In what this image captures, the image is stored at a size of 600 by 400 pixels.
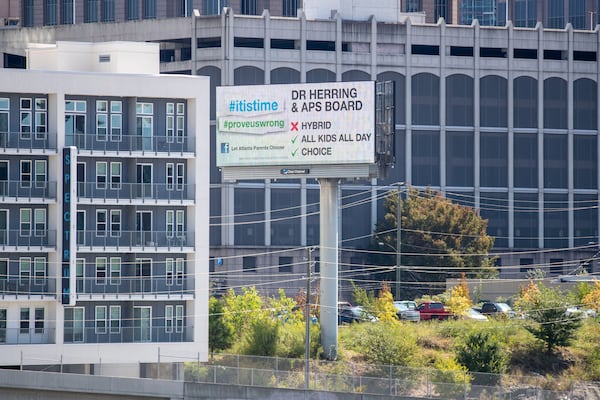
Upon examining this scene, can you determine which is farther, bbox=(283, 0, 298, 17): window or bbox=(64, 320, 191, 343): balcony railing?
bbox=(283, 0, 298, 17): window

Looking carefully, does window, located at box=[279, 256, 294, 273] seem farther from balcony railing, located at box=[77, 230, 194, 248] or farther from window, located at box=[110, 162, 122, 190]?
window, located at box=[110, 162, 122, 190]

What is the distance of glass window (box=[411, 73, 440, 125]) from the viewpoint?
13338 cm

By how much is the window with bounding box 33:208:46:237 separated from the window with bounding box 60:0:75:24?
2832 inches

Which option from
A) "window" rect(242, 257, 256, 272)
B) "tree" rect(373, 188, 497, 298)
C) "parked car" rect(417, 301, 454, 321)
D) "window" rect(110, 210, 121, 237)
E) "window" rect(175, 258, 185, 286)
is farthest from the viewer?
"window" rect(242, 257, 256, 272)

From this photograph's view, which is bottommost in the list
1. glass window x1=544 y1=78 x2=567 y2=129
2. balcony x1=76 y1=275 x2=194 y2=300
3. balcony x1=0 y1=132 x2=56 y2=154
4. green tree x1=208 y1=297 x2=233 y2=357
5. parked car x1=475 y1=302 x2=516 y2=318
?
green tree x1=208 y1=297 x2=233 y2=357

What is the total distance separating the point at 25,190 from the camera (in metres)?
79.6

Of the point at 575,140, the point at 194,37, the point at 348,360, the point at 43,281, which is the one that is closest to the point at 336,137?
the point at 348,360

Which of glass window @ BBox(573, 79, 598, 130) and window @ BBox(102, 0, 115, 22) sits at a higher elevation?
window @ BBox(102, 0, 115, 22)

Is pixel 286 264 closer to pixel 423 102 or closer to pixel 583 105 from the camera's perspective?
pixel 423 102

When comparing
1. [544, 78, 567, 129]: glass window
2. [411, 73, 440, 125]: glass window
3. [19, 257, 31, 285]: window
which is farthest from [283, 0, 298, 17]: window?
[19, 257, 31, 285]: window

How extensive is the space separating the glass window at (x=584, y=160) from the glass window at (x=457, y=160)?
9.96 metres

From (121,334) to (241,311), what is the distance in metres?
11.5

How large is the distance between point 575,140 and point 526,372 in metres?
55.5

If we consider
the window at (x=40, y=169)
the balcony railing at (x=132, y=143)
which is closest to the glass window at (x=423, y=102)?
the balcony railing at (x=132, y=143)
